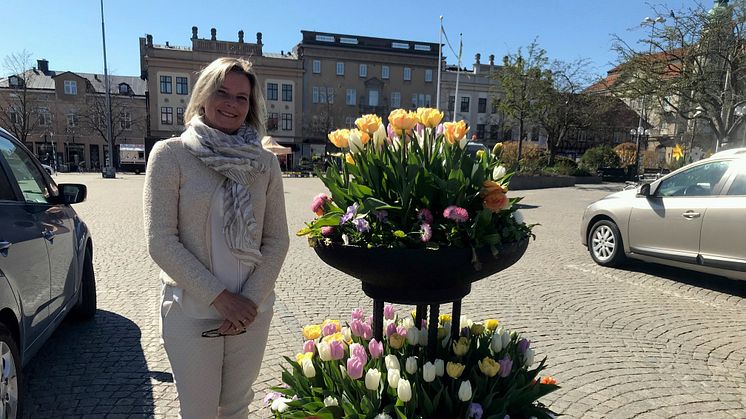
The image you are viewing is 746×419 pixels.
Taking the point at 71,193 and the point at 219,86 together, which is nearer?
the point at 219,86

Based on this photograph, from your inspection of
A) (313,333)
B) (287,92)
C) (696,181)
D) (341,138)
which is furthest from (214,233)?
(287,92)

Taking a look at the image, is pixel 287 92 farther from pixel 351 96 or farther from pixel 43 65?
pixel 43 65

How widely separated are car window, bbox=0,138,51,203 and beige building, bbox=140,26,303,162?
46910mm

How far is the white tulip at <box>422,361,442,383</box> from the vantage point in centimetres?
189

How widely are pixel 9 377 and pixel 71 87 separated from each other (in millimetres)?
64636

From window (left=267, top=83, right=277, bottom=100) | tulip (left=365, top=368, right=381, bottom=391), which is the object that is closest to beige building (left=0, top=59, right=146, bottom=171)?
window (left=267, top=83, right=277, bottom=100)

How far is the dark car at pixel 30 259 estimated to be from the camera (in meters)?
2.50

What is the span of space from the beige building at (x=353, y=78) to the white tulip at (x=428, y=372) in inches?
2007

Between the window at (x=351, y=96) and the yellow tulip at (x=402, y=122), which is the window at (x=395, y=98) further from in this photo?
the yellow tulip at (x=402, y=122)

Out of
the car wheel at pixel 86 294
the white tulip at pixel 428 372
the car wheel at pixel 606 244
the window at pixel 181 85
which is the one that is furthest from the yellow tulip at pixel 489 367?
the window at pixel 181 85

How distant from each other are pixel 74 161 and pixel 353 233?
2534 inches

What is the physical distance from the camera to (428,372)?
190 cm

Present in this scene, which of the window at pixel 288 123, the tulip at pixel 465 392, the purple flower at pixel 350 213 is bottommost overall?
the tulip at pixel 465 392

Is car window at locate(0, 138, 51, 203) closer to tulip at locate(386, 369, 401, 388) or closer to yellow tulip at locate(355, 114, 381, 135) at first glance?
yellow tulip at locate(355, 114, 381, 135)
